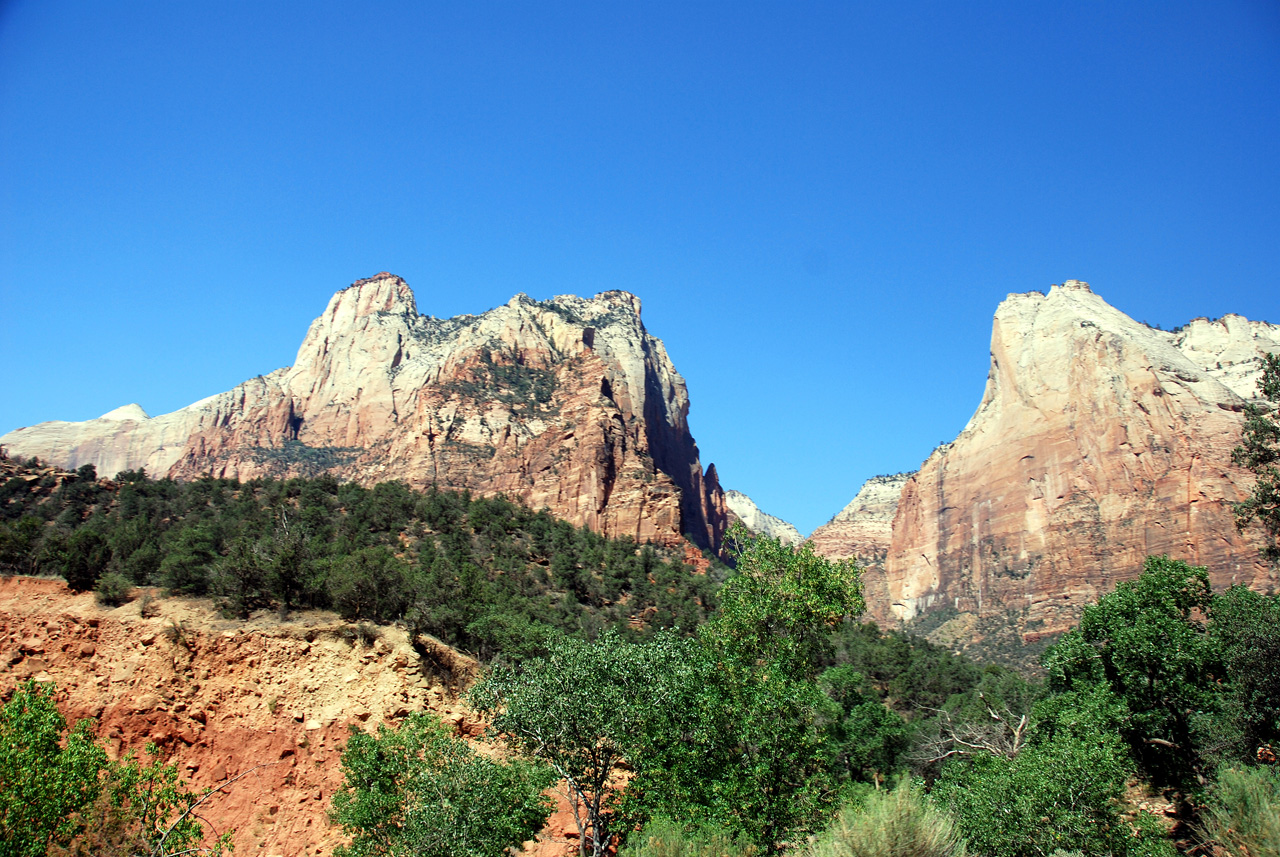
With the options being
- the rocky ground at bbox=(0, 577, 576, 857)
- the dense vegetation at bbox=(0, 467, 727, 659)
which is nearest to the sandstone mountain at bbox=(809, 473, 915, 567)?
the dense vegetation at bbox=(0, 467, 727, 659)

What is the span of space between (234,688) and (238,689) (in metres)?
0.15

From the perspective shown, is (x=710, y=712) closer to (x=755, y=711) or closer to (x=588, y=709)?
(x=755, y=711)

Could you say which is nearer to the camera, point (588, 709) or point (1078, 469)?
point (588, 709)

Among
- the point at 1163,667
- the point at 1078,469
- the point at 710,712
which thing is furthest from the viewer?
the point at 1078,469

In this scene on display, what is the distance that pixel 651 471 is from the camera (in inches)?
3223

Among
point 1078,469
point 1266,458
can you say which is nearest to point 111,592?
point 1266,458

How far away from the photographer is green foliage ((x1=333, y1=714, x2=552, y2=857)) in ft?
52.5

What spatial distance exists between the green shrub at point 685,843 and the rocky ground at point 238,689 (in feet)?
35.9

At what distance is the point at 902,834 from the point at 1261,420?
18694mm

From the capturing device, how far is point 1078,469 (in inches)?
3863

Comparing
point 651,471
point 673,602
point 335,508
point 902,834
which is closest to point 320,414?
point 651,471

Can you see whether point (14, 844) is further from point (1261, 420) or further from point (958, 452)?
point (958, 452)

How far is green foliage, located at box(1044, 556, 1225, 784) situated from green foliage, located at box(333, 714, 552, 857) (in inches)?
690

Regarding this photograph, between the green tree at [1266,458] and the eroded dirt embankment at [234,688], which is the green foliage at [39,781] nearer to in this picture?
the eroded dirt embankment at [234,688]
